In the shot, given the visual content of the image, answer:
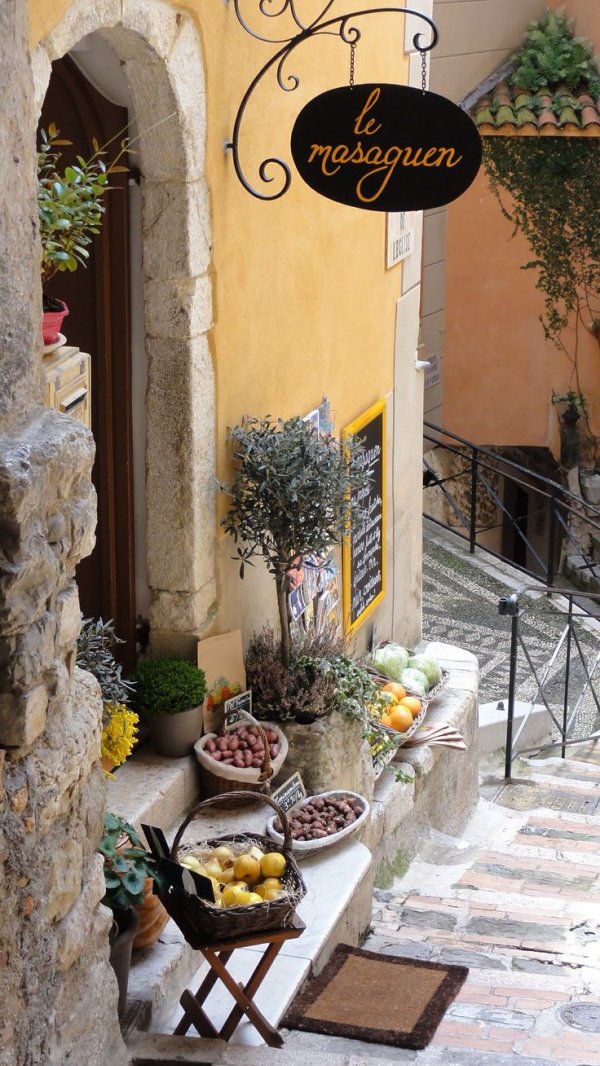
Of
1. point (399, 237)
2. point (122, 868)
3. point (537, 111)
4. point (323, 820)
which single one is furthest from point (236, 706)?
point (537, 111)

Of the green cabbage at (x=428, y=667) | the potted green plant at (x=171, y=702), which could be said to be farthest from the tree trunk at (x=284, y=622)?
the green cabbage at (x=428, y=667)

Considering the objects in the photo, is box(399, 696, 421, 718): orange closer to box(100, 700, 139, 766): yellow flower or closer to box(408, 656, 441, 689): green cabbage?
box(408, 656, 441, 689): green cabbage

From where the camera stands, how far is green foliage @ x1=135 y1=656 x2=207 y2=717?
5.01 metres

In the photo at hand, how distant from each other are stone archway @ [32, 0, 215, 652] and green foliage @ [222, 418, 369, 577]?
0.14 metres

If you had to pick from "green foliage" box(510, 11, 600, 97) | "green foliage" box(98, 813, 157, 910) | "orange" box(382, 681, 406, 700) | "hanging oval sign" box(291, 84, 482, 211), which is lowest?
"orange" box(382, 681, 406, 700)

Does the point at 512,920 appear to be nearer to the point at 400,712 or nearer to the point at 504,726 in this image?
the point at 400,712

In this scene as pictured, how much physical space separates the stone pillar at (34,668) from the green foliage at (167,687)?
5.56 ft

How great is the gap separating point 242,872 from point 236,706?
3.76 ft

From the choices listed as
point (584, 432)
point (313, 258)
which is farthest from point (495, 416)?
point (313, 258)

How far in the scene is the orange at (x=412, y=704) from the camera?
6740 millimetres

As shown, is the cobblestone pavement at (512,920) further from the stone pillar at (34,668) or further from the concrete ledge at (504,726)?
the stone pillar at (34,668)

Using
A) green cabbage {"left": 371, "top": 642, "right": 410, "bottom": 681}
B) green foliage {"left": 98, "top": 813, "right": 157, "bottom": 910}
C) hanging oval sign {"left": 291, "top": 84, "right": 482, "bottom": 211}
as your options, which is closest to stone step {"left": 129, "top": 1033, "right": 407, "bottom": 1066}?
green foliage {"left": 98, "top": 813, "right": 157, "bottom": 910}

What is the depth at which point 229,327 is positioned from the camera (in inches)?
207

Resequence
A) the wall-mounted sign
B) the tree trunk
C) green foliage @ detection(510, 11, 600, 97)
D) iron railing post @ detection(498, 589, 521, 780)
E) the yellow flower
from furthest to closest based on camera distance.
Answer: green foliage @ detection(510, 11, 600, 97)
iron railing post @ detection(498, 589, 521, 780)
the wall-mounted sign
the tree trunk
the yellow flower
